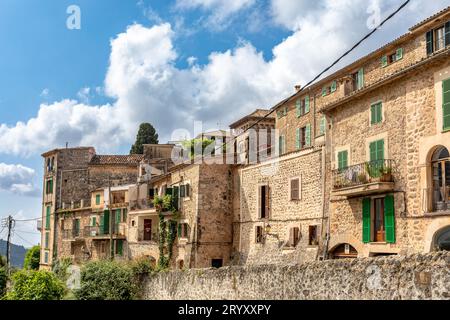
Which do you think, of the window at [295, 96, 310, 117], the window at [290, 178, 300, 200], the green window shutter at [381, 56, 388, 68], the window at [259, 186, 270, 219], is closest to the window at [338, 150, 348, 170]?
the window at [290, 178, 300, 200]

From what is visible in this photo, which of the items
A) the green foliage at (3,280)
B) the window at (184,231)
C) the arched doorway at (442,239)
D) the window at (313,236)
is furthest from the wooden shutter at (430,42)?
the green foliage at (3,280)

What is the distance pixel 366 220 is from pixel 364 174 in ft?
6.14

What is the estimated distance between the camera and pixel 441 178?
1848 centimetres

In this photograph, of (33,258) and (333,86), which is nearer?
(333,86)

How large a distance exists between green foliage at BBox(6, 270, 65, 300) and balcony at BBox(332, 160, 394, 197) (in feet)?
49.6

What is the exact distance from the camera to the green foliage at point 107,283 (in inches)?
1045

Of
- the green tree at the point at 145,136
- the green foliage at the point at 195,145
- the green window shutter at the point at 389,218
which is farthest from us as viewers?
the green tree at the point at 145,136

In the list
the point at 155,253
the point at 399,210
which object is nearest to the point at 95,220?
the point at 155,253

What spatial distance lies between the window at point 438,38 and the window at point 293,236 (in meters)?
10.1

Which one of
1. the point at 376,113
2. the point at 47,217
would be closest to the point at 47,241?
the point at 47,217

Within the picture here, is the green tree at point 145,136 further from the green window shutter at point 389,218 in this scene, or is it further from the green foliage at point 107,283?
the green window shutter at point 389,218

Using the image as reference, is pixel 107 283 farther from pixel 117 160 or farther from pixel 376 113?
pixel 117 160

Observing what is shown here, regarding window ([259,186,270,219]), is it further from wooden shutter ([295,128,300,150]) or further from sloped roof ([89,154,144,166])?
sloped roof ([89,154,144,166])
